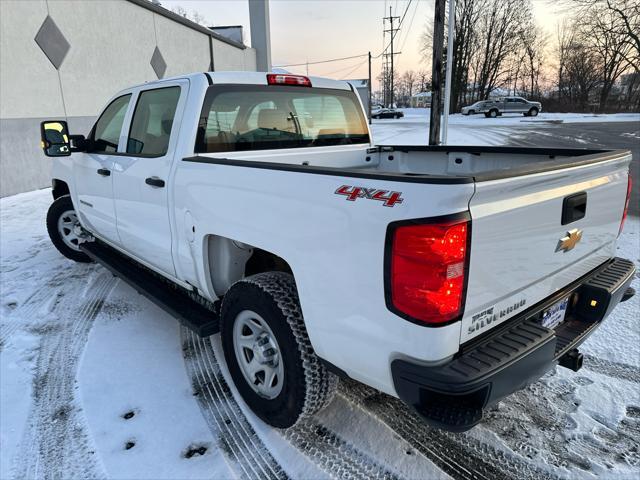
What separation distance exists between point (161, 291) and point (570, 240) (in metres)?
2.77

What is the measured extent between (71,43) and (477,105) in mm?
38435

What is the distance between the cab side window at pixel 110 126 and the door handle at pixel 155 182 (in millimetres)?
960

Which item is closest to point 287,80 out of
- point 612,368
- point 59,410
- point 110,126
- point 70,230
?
point 110,126

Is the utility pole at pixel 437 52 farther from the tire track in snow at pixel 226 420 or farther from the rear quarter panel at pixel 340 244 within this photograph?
the rear quarter panel at pixel 340 244

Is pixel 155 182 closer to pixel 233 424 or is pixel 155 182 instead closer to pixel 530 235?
pixel 233 424

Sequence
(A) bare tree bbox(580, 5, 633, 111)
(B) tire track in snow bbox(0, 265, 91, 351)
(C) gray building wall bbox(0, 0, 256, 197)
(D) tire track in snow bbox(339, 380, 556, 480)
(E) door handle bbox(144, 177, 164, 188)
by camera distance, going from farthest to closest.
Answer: (A) bare tree bbox(580, 5, 633, 111), (C) gray building wall bbox(0, 0, 256, 197), (B) tire track in snow bbox(0, 265, 91, 351), (E) door handle bbox(144, 177, 164, 188), (D) tire track in snow bbox(339, 380, 556, 480)

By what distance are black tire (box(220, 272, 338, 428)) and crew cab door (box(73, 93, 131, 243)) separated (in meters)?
2.07

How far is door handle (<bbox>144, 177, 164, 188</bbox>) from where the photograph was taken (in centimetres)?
304

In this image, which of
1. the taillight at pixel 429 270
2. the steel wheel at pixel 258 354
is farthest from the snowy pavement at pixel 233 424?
the taillight at pixel 429 270

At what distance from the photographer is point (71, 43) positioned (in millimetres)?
11141

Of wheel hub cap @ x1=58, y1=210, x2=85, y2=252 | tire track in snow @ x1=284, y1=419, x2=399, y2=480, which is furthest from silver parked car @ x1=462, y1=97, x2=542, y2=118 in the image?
tire track in snow @ x1=284, y1=419, x2=399, y2=480

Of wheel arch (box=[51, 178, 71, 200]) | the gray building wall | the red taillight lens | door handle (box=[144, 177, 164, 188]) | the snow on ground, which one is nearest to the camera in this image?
door handle (box=[144, 177, 164, 188])

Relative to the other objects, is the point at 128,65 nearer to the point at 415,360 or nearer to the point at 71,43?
the point at 71,43

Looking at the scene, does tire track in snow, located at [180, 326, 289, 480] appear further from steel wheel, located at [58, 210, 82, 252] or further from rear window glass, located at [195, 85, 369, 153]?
steel wheel, located at [58, 210, 82, 252]
